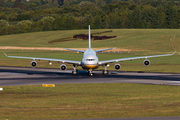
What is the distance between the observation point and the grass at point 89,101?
27.5 meters

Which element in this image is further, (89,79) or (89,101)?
(89,79)

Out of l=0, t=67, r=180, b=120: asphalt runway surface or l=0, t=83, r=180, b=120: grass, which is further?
l=0, t=67, r=180, b=120: asphalt runway surface

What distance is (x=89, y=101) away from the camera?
111 ft

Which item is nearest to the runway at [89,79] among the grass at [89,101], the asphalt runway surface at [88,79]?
the asphalt runway surface at [88,79]

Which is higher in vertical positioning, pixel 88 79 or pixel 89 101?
pixel 88 79

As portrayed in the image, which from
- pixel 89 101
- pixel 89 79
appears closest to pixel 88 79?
pixel 89 79

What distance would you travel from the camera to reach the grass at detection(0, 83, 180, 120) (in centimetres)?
2752

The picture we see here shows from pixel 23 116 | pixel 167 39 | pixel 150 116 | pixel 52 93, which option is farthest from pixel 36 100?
pixel 167 39

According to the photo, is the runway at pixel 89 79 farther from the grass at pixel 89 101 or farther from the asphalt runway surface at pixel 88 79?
the grass at pixel 89 101

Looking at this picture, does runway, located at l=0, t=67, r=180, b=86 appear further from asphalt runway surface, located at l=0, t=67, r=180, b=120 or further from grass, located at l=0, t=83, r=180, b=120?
grass, located at l=0, t=83, r=180, b=120

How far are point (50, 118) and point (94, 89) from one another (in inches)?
698

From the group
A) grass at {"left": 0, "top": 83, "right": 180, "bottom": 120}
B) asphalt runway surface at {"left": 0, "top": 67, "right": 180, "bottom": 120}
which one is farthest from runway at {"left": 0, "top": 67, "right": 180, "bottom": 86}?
grass at {"left": 0, "top": 83, "right": 180, "bottom": 120}

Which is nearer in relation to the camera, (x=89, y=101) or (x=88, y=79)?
(x=89, y=101)

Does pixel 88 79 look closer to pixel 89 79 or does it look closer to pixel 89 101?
pixel 89 79
